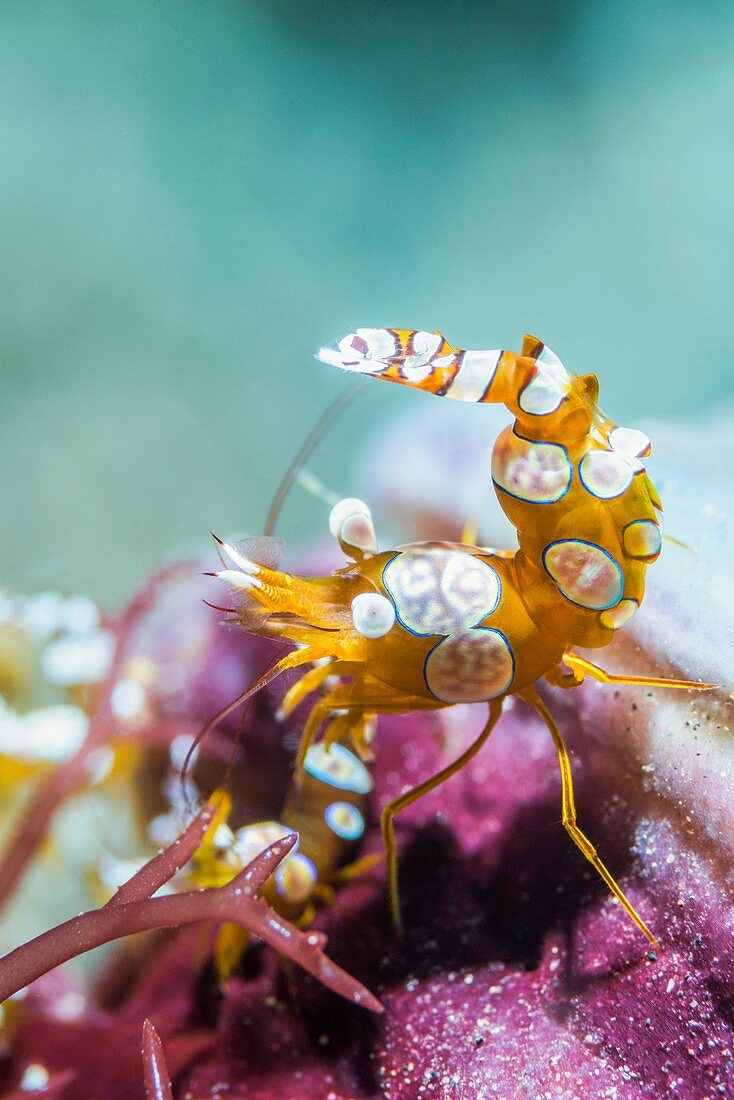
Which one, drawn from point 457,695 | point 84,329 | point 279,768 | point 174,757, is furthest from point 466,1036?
point 84,329

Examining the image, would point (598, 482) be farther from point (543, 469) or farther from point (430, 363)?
point (430, 363)

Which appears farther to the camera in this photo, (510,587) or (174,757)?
(174,757)

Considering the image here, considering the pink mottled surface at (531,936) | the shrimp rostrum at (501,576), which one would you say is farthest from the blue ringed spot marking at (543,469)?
the pink mottled surface at (531,936)

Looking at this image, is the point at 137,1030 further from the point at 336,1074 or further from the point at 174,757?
the point at 174,757

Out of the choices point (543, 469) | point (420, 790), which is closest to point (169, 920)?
point (420, 790)

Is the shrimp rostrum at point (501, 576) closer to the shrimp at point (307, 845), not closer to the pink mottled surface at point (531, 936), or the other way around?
the pink mottled surface at point (531, 936)
